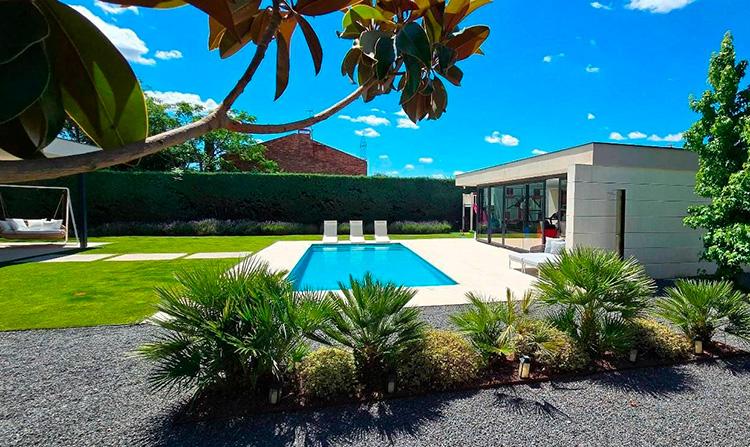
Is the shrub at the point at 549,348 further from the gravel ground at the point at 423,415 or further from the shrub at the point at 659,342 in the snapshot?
the shrub at the point at 659,342

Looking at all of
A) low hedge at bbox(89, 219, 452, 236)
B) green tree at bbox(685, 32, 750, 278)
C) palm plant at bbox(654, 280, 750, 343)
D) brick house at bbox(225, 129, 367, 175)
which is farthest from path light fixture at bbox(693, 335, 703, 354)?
brick house at bbox(225, 129, 367, 175)

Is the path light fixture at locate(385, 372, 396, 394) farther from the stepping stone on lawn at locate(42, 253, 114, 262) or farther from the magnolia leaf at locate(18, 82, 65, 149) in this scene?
the stepping stone on lawn at locate(42, 253, 114, 262)

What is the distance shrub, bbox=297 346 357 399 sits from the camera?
308cm

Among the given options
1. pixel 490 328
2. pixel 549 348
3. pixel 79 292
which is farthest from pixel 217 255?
pixel 549 348

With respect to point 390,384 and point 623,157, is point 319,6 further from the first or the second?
point 623,157

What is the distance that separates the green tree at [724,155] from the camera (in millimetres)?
6352

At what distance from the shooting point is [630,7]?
9164 mm

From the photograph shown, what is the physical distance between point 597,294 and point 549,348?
852 mm

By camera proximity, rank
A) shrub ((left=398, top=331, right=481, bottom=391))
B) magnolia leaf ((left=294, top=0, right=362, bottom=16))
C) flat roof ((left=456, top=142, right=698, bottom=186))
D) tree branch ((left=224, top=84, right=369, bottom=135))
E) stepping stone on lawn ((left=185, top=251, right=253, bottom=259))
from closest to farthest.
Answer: tree branch ((left=224, top=84, right=369, bottom=135))
magnolia leaf ((left=294, top=0, right=362, bottom=16))
shrub ((left=398, top=331, right=481, bottom=391))
flat roof ((left=456, top=142, right=698, bottom=186))
stepping stone on lawn ((left=185, top=251, right=253, bottom=259))

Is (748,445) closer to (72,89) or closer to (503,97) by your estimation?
(72,89)

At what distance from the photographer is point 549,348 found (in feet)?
11.8

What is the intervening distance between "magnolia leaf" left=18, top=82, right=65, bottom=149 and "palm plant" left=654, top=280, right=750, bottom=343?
19.9ft

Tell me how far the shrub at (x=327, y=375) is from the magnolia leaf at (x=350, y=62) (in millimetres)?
2909

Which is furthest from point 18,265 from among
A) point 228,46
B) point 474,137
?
point 474,137
